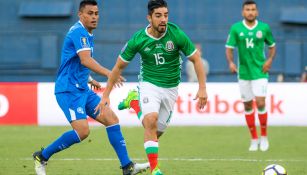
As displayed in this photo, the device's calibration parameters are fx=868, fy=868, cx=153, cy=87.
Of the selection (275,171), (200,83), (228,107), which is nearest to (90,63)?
(200,83)

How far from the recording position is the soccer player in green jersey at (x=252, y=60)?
1474 cm

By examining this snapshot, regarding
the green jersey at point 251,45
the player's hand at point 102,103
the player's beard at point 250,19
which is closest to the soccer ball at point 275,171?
the player's hand at point 102,103

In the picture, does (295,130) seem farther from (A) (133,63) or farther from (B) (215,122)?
(A) (133,63)

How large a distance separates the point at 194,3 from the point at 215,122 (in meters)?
9.67

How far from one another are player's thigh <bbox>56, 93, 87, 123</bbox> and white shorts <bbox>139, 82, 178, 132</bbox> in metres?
0.72

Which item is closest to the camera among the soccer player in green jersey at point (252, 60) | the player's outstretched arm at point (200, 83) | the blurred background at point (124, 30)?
the player's outstretched arm at point (200, 83)

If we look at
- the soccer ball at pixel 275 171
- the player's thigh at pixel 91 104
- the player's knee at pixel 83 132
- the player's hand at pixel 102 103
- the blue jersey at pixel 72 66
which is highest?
the blue jersey at pixel 72 66

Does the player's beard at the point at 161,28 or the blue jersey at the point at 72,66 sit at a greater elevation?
the player's beard at the point at 161,28

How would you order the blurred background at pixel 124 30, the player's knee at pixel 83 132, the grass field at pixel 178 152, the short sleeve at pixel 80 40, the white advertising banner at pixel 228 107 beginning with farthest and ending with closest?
1. the blurred background at pixel 124 30
2. the white advertising banner at pixel 228 107
3. the grass field at pixel 178 152
4. the player's knee at pixel 83 132
5. the short sleeve at pixel 80 40

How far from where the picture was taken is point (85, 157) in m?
13.4

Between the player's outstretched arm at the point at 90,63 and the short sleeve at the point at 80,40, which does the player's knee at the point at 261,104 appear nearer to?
the player's outstretched arm at the point at 90,63

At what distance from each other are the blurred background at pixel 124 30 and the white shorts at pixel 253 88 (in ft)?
42.4

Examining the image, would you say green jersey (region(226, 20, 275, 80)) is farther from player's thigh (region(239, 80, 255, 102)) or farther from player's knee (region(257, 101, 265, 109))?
player's knee (region(257, 101, 265, 109))

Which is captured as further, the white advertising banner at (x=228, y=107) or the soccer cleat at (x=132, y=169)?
the white advertising banner at (x=228, y=107)
